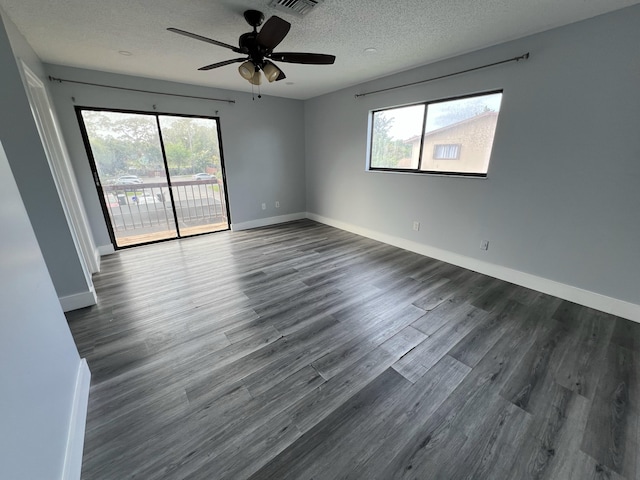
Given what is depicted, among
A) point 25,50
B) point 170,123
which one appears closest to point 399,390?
point 25,50

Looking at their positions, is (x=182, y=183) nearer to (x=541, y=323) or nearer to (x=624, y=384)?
(x=541, y=323)

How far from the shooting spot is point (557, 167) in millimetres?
2447

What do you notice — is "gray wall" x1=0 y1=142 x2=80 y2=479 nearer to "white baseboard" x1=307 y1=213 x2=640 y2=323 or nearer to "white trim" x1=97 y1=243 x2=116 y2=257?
"white trim" x1=97 y1=243 x2=116 y2=257

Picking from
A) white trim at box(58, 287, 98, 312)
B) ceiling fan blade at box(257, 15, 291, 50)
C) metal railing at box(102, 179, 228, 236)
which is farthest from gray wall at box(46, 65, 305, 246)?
ceiling fan blade at box(257, 15, 291, 50)

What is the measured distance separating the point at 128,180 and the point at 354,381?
441 cm

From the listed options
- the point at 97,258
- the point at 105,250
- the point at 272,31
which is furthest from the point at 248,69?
the point at 105,250

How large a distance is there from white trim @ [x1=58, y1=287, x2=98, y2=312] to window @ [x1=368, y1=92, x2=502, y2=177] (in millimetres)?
4105

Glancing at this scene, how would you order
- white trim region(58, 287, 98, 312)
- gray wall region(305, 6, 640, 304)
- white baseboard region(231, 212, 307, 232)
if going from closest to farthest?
gray wall region(305, 6, 640, 304) < white trim region(58, 287, 98, 312) < white baseboard region(231, 212, 307, 232)

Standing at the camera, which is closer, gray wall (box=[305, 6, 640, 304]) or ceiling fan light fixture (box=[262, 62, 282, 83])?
gray wall (box=[305, 6, 640, 304])

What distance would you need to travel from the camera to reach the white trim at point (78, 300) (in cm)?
243

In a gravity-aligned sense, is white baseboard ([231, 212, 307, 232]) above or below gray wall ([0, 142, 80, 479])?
below

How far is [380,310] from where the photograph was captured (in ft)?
8.00

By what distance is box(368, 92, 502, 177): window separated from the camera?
9.61 feet

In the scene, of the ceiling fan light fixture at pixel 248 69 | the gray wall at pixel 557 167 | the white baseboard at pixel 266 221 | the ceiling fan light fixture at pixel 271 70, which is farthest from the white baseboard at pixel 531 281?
the ceiling fan light fixture at pixel 248 69
